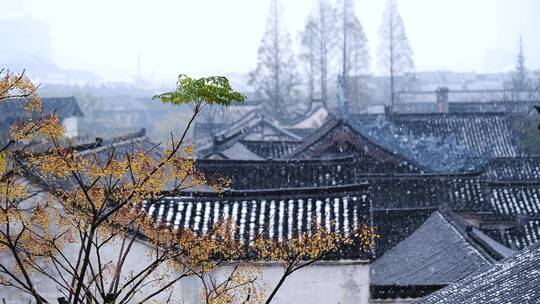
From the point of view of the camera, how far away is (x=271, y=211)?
15.4 m

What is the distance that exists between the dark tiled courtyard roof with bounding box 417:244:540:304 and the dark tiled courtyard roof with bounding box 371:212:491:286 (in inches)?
129

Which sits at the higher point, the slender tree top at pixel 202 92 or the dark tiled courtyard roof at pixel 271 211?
the slender tree top at pixel 202 92

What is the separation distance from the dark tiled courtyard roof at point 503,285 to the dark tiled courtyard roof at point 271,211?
2790 millimetres

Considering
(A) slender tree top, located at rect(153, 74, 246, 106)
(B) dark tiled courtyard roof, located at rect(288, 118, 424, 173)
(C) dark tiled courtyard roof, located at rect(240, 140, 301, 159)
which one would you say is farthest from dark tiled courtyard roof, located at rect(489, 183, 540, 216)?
(A) slender tree top, located at rect(153, 74, 246, 106)

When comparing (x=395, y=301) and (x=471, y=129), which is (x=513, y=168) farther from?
(x=395, y=301)

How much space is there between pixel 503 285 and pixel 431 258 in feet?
23.9

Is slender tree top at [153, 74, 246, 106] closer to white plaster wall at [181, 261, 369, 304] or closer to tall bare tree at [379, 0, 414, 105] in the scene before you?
white plaster wall at [181, 261, 369, 304]

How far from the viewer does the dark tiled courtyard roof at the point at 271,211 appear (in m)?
14.7

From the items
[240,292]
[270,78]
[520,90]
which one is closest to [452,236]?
[240,292]

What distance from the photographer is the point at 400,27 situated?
5991cm

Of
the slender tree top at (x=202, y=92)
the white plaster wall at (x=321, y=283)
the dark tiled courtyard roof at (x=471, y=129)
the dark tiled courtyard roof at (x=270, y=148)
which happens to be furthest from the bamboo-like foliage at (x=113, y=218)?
the dark tiled courtyard roof at (x=471, y=129)

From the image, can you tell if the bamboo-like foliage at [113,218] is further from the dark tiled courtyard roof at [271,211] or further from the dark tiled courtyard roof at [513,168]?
the dark tiled courtyard roof at [513,168]

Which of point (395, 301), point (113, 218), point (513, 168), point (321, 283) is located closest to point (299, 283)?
point (321, 283)

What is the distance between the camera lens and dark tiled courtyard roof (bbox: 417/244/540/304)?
10.2 meters
